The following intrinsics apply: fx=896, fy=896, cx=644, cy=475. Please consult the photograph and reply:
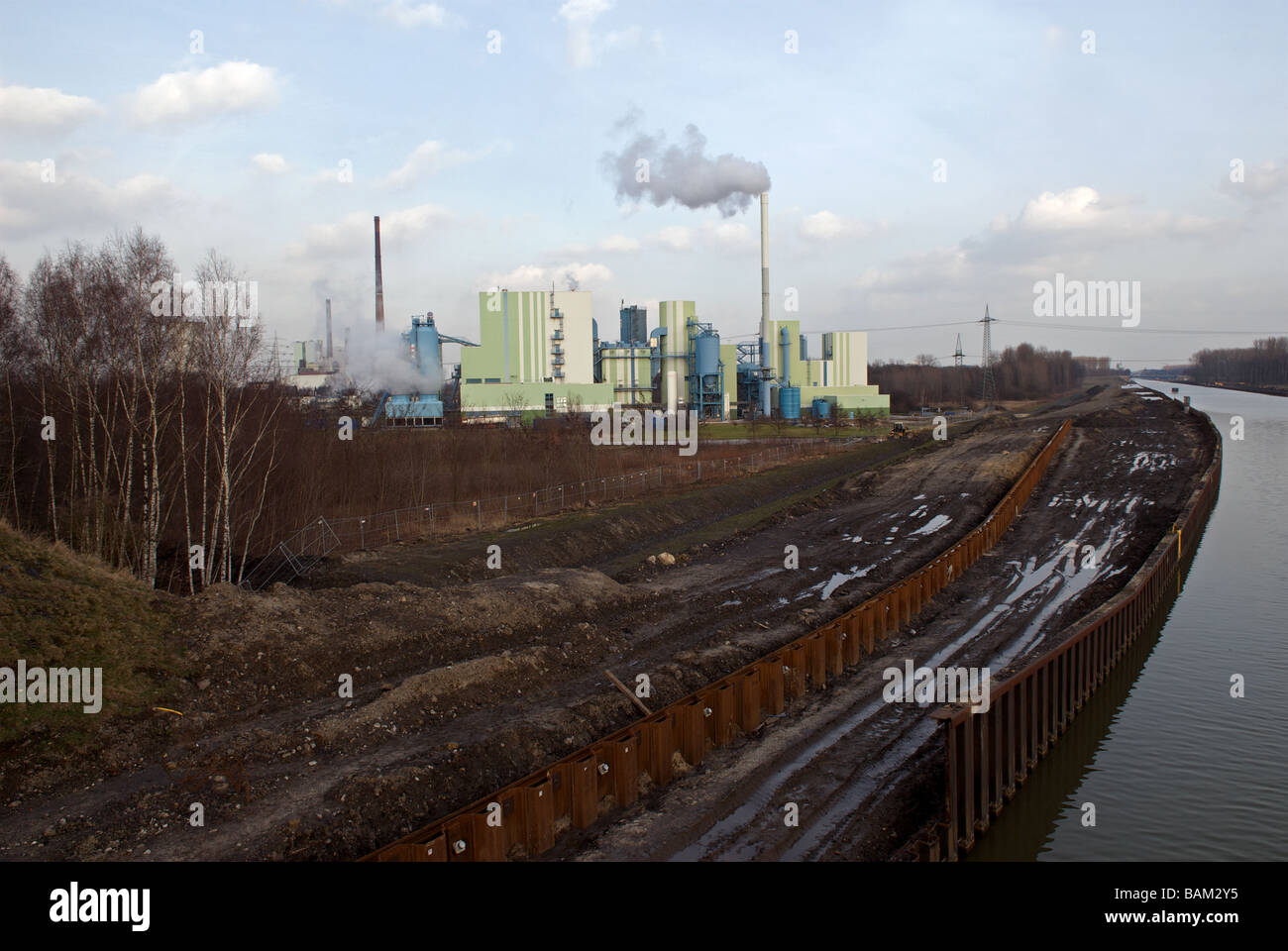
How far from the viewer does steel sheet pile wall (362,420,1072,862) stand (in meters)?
10.6

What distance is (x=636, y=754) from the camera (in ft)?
43.1

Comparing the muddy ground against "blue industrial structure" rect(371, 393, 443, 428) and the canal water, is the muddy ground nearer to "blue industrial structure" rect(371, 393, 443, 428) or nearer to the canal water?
the canal water

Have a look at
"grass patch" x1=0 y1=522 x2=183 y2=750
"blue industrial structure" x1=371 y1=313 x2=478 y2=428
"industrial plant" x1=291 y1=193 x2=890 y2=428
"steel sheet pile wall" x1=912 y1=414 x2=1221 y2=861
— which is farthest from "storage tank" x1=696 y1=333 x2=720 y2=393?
"grass patch" x1=0 y1=522 x2=183 y2=750

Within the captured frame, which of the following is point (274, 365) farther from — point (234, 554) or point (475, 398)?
point (475, 398)

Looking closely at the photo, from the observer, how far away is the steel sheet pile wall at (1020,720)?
41.0 ft

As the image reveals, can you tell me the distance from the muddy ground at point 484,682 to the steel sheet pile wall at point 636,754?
0.41 m

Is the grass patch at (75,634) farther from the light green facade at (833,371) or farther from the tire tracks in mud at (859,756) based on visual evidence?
the light green facade at (833,371)

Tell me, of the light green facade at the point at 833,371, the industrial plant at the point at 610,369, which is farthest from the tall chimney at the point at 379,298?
the light green facade at the point at 833,371

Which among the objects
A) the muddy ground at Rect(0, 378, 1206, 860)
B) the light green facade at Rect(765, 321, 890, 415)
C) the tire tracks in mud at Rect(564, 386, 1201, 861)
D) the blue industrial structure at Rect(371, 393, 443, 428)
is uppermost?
the light green facade at Rect(765, 321, 890, 415)

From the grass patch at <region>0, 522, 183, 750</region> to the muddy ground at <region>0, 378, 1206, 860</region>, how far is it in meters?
0.54
